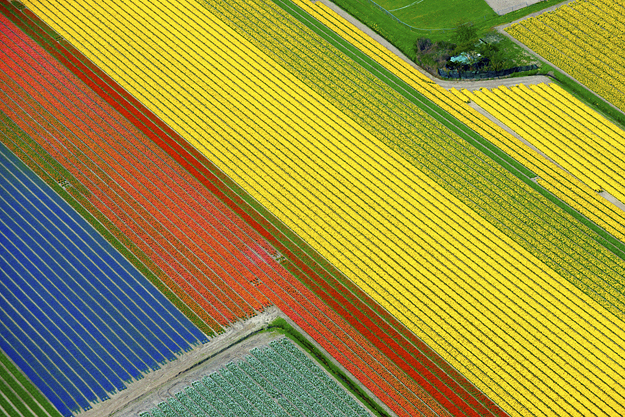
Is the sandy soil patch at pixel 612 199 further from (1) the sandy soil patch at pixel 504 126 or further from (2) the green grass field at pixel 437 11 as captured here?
(2) the green grass field at pixel 437 11

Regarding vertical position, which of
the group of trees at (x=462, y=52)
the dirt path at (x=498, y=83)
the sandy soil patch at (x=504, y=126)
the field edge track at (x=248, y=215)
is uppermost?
the group of trees at (x=462, y=52)

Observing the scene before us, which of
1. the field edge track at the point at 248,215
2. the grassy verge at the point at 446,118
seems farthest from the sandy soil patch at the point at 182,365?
the grassy verge at the point at 446,118

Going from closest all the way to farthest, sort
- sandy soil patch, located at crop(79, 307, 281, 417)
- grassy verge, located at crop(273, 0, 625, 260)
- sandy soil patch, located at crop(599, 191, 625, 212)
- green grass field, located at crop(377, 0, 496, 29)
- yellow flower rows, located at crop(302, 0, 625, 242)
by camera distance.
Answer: sandy soil patch, located at crop(79, 307, 281, 417), grassy verge, located at crop(273, 0, 625, 260), yellow flower rows, located at crop(302, 0, 625, 242), sandy soil patch, located at crop(599, 191, 625, 212), green grass field, located at crop(377, 0, 496, 29)

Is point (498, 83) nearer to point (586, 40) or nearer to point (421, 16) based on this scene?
point (586, 40)

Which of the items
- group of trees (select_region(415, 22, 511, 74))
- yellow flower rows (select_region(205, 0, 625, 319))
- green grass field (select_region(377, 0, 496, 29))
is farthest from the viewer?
green grass field (select_region(377, 0, 496, 29))

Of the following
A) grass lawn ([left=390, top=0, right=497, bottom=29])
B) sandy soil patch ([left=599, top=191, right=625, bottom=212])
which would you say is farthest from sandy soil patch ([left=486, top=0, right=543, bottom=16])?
sandy soil patch ([left=599, top=191, right=625, bottom=212])

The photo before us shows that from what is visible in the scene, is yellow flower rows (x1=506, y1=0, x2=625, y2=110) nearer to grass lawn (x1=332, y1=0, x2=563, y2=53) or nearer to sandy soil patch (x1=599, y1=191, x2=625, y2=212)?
grass lawn (x1=332, y1=0, x2=563, y2=53)

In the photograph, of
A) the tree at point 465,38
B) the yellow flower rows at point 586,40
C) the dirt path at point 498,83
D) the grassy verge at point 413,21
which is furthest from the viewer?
the grassy verge at point 413,21
